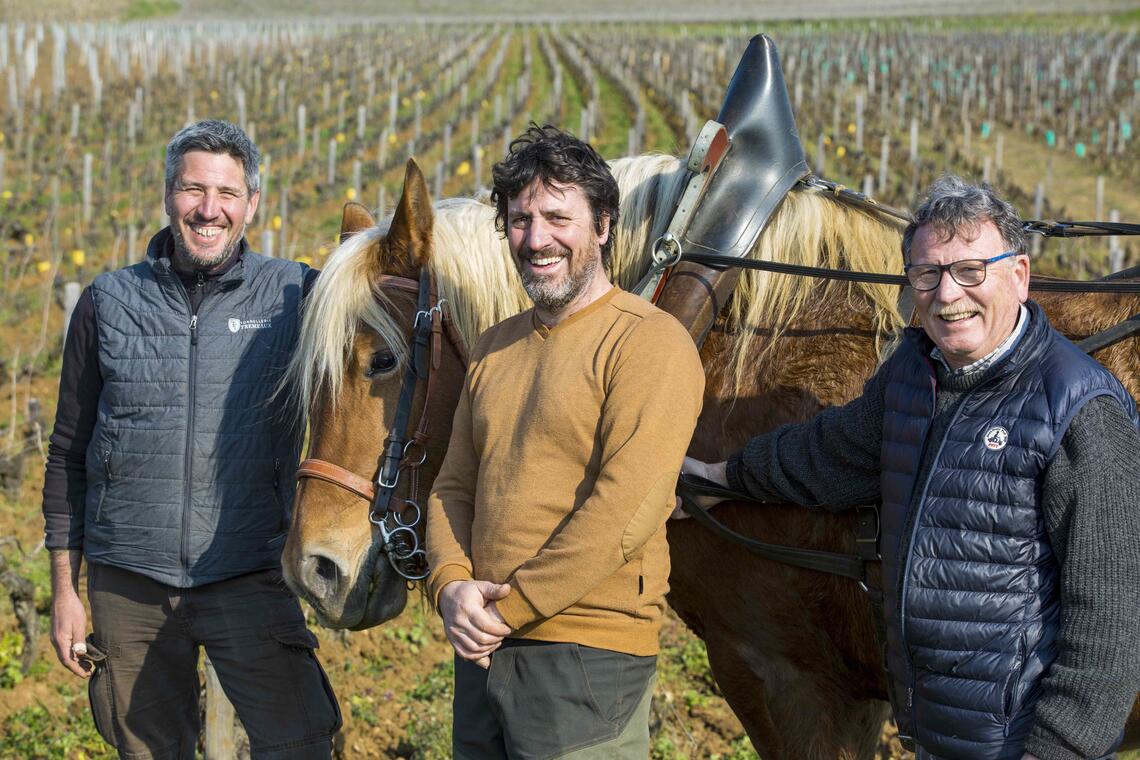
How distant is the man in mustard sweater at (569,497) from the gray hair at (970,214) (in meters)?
0.51

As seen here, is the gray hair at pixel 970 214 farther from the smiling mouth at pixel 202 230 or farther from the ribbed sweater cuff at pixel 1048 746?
the smiling mouth at pixel 202 230

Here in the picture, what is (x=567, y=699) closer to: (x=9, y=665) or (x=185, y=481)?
(x=185, y=481)

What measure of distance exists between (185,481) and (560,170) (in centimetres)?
137

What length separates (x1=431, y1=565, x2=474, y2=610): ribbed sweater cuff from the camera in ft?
6.48

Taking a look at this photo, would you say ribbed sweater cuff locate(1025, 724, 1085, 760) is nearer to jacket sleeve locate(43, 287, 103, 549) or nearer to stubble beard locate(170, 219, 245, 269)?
stubble beard locate(170, 219, 245, 269)

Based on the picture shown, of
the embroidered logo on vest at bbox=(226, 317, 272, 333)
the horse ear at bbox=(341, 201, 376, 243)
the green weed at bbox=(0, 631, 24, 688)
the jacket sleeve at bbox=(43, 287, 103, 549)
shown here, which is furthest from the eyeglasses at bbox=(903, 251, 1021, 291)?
the green weed at bbox=(0, 631, 24, 688)

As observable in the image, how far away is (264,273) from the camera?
2.80 metres

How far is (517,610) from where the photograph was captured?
1.86 meters

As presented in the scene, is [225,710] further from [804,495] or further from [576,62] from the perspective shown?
[576,62]

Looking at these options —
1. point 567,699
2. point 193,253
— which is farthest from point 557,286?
point 193,253

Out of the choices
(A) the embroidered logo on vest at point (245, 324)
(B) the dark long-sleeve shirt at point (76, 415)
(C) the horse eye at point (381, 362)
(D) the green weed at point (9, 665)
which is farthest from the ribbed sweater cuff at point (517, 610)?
(D) the green weed at point (9, 665)

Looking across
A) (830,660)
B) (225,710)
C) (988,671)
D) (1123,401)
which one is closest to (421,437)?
(830,660)

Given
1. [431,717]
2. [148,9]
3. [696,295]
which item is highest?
[148,9]

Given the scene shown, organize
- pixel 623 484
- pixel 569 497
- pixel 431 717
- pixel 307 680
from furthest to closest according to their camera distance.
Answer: pixel 431 717 < pixel 307 680 < pixel 569 497 < pixel 623 484
